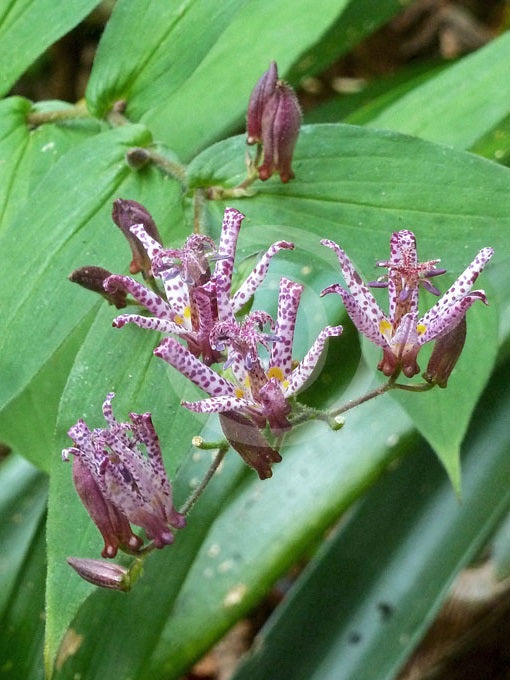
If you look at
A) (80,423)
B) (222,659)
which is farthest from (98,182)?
(222,659)

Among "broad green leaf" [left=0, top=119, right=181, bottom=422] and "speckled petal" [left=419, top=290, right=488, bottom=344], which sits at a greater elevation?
"broad green leaf" [left=0, top=119, right=181, bottom=422]

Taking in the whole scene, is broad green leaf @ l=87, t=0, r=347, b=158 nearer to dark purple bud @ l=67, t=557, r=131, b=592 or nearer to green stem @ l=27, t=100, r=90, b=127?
green stem @ l=27, t=100, r=90, b=127

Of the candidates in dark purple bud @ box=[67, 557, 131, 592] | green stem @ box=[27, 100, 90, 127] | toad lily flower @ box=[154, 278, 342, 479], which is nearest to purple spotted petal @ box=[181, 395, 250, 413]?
toad lily flower @ box=[154, 278, 342, 479]

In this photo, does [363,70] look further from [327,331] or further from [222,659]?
[327,331]

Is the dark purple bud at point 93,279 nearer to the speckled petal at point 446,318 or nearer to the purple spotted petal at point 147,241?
the purple spotted petal at point 147,241

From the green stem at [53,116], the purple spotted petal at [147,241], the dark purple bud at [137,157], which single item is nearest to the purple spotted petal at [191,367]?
the purple spotted petal at [147,241]

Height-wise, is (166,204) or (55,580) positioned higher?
(166,204)
